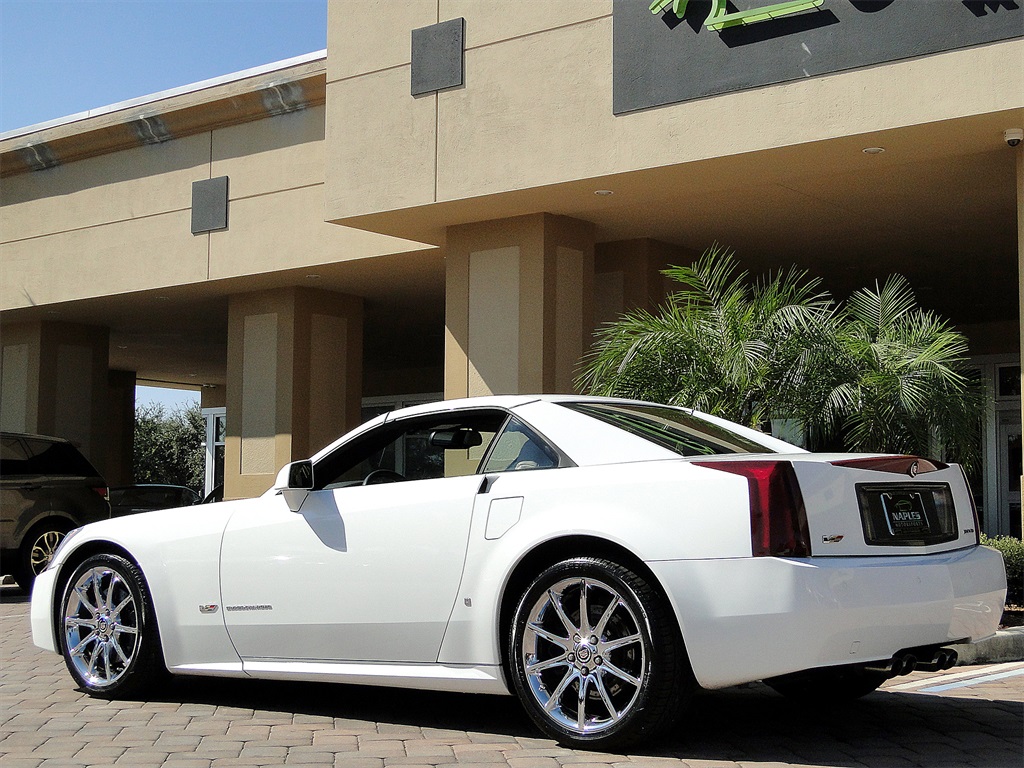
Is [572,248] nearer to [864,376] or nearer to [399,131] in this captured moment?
[399,131]

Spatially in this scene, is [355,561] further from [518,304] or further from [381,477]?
[518,304]

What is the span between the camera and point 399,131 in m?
13.0

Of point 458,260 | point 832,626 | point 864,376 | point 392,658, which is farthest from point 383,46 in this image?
point 832,626

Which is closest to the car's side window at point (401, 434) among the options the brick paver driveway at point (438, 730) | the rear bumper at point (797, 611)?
the brick paver driveway at point (438, 730)

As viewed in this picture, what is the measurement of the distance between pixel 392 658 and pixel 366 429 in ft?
3.81

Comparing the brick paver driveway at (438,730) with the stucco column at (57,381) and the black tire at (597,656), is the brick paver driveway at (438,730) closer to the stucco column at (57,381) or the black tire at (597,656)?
the black tire at (597,656)

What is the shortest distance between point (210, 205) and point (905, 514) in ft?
48.4

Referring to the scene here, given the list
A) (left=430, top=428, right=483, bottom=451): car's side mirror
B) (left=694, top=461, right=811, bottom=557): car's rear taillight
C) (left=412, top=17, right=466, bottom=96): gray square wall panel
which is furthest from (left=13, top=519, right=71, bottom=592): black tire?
(left=694, top=461, right=811, bottom=557): car's rear taillight

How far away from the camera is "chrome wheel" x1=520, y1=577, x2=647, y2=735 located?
4.62m

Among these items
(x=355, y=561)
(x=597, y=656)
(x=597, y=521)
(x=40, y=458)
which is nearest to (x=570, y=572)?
(x=597, y=521)

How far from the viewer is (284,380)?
60.6 feet

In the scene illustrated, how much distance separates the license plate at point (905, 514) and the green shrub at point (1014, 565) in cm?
564

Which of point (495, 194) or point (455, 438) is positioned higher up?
point (495, 194)

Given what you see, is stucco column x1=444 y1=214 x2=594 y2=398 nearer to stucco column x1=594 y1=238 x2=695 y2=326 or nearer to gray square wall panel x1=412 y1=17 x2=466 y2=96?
stucco column x1=594 y1=238 x2=695 y2=326
